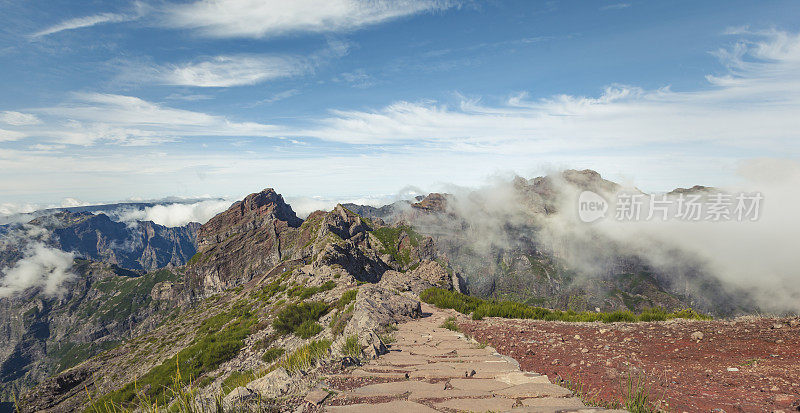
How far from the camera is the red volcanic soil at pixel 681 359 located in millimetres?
7941

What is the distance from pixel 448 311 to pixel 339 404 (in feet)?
66.3

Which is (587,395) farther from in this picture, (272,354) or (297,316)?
(297,316)

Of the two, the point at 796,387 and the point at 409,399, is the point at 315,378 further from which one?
the point at 796,387

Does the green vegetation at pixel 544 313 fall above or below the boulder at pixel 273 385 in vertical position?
below

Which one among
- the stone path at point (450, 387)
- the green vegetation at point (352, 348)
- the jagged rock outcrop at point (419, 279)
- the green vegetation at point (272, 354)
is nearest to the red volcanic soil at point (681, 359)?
the stone path at point (450, 387)

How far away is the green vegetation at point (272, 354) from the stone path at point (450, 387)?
1679cm

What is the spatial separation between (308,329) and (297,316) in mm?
3564

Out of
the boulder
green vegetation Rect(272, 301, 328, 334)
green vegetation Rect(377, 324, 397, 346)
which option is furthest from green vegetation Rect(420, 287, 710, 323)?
the boulder

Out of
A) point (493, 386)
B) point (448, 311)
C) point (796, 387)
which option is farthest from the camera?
point (448, 311)

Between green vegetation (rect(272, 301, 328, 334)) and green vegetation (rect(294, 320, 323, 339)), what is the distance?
2.15ft

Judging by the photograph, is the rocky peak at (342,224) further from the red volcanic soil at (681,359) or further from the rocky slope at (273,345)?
the red volcanic soil at (681,359)

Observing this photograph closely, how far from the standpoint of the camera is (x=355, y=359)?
10.8 m

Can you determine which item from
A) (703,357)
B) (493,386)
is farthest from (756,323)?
(493,386)

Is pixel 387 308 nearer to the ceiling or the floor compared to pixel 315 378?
nearer to the floor
